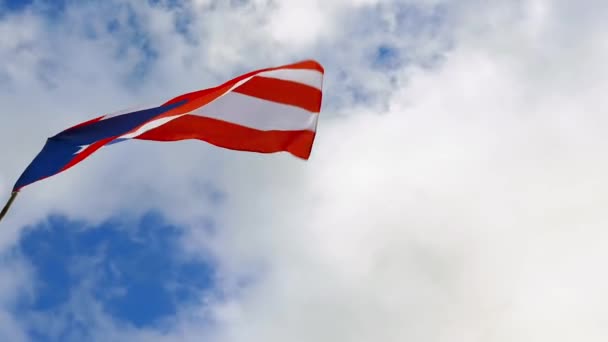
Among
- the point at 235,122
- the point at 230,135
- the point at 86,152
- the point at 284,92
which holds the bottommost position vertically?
the point at 86,152

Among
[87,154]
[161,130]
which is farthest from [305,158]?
[87,154]

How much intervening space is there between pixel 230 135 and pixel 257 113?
1147mm

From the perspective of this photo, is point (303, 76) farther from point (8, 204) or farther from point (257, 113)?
point (8, 204)

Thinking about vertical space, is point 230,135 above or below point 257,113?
below

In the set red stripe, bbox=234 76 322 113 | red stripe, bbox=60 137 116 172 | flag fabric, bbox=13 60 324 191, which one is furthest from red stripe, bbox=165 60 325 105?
red stripe, bbox=60 137 116 172

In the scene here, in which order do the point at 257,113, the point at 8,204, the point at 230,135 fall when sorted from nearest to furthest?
the point at 8,204 < the point at 230,135 < the point at 257,113

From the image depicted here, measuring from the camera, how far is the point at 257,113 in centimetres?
2355

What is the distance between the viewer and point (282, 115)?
2325 centimetres

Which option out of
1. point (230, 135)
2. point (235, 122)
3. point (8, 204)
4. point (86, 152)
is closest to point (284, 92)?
point (235, 122)

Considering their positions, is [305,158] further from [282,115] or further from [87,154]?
[87,154]

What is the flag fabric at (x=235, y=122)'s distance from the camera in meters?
22.6

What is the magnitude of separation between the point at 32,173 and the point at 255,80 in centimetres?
738

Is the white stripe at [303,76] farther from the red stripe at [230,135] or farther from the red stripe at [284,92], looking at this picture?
the red stripe at [230,135]

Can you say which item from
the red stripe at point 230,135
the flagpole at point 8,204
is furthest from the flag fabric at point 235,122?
the flagpole at point 8,204
